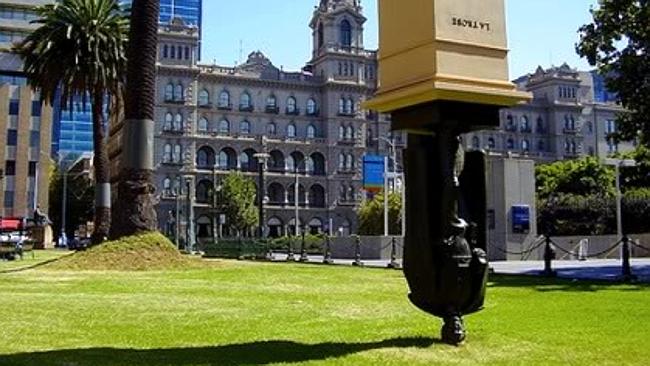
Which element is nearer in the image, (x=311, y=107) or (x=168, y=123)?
(x=168, y=123)

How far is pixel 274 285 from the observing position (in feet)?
51.7

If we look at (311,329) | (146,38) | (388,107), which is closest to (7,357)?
(311,329)

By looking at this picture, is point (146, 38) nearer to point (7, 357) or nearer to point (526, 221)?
point (7, 357)

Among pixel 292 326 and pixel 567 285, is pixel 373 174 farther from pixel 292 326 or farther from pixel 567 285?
pixel 292 326

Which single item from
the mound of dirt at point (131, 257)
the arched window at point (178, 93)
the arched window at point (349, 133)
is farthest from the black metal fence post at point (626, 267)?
the arched window at point (349, 133)

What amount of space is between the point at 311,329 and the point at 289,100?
104403mm

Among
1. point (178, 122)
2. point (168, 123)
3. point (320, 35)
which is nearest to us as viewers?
point (168, 123)

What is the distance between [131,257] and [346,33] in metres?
97.2

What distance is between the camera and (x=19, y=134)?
251 ft

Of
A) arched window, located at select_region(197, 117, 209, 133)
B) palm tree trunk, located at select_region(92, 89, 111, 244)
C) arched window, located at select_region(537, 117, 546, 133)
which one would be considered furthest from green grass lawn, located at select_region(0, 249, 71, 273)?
arched window, located at select_region(537, 117, 546, 133)

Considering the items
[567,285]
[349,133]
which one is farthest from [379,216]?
[567,285]

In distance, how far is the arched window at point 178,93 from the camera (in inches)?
4048

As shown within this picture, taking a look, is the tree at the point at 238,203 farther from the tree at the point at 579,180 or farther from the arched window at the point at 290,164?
the tree at the point at 579,180

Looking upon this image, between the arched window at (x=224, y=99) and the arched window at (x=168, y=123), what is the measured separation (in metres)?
8.17
